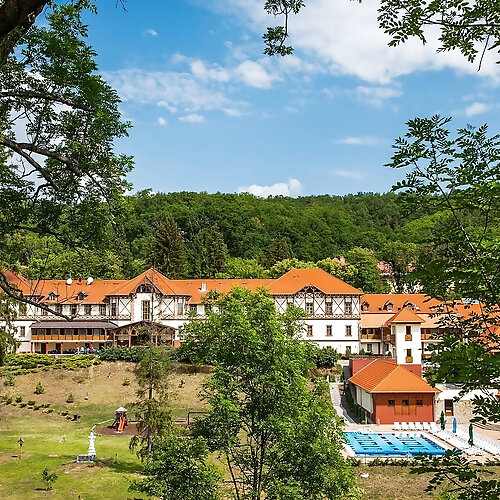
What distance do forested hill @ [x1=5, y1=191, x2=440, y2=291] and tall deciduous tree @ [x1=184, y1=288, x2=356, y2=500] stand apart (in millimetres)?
43993

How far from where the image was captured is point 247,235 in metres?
81.0

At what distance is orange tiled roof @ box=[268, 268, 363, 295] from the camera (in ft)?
150

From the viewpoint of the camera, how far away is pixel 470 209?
4.48 metres

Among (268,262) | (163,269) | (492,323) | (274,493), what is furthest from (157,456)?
(268,262)

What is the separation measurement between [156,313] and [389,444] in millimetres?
24741

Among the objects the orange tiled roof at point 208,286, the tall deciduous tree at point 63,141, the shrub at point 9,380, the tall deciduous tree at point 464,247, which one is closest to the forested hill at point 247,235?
the orange tiled roof at point 208,286

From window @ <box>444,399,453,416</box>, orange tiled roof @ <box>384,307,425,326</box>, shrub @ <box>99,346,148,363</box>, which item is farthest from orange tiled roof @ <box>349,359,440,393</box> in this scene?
shrub @ <box>99,346,148,363</box>

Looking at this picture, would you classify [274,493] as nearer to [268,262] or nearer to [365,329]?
[365,329]

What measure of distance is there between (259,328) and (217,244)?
5500 cm

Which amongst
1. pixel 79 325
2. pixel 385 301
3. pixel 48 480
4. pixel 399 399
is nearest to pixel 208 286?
pixel 79 325

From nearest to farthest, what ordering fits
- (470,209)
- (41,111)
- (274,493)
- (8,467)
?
(470,209)
(41,111)
(274,493)
(8,467)

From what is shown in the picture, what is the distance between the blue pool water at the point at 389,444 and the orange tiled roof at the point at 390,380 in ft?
9.19

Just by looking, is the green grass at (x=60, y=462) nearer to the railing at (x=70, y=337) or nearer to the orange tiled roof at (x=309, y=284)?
the railing at (x=70, y=337)

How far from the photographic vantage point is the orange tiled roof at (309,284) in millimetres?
45719
